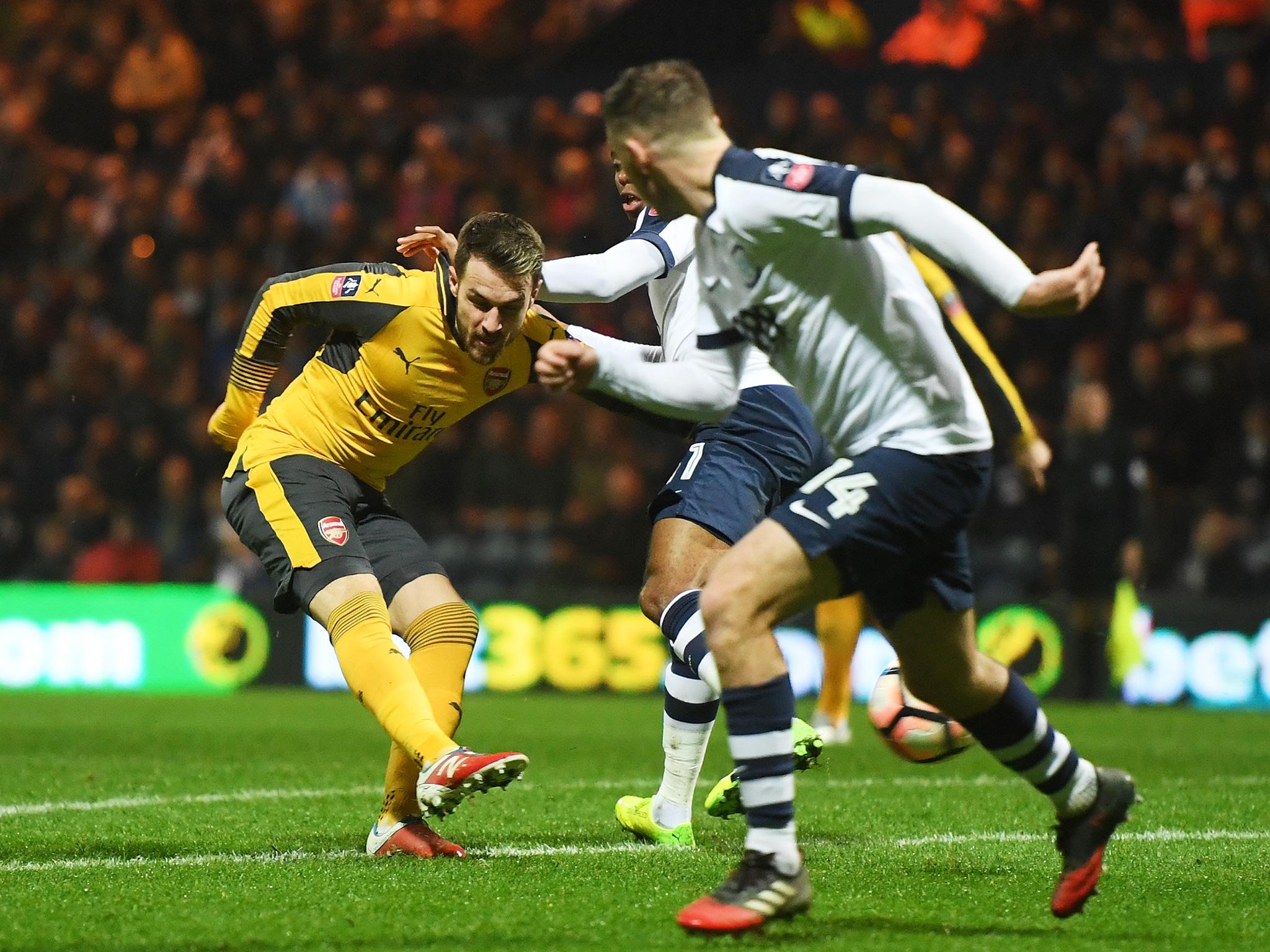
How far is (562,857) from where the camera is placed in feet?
16.5

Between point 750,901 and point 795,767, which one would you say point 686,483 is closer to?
point 795,767

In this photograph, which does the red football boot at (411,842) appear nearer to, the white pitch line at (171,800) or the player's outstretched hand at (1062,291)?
the white pitch line at (171,800)

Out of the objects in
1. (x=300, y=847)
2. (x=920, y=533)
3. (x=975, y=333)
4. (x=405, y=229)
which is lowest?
(x=300, y=847)

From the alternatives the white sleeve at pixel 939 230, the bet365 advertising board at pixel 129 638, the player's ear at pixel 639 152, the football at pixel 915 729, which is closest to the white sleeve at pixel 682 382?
the player's ear at pixel 639 152

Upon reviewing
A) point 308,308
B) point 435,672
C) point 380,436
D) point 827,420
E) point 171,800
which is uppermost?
point 308,308

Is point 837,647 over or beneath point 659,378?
beneath

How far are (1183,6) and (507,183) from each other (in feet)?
19.5

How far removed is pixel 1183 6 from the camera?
14297 millimetres

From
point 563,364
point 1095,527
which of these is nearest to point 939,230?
point 563,364

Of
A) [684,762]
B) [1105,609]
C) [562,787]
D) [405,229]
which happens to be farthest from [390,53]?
[684,762]

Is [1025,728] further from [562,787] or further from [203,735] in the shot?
[203,735]

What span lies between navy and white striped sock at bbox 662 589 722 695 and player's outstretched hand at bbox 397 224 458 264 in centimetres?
130

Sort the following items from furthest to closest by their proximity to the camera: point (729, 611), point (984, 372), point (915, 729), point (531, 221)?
point (531, 221) → point (915, 729) → point (984, 372) → point (729, 611)

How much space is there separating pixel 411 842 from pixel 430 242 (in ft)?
6.20
